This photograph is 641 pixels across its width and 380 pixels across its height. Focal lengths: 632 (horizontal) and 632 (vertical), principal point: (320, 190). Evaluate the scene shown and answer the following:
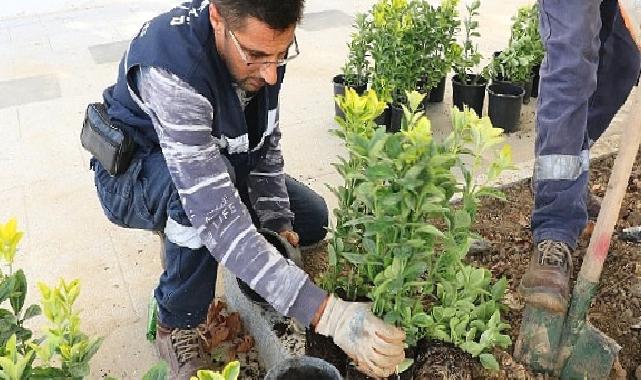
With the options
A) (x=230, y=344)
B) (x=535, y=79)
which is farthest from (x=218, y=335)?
(x=535, y=79)

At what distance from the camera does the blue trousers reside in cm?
210

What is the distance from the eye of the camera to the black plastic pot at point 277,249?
79.7 inches

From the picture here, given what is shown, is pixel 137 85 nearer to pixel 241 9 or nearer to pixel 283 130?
pixel 241 9

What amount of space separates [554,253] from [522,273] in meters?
0.22

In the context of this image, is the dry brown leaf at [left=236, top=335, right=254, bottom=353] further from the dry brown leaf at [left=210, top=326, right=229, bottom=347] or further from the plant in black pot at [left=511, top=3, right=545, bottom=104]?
the plant in black pot at [left=511, top=3, right=545, bottom=104]

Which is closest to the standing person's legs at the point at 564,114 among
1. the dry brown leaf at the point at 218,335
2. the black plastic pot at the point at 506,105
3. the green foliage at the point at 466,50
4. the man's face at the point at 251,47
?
the man's face at the point at 251,47

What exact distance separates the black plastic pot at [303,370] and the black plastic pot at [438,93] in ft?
9.03

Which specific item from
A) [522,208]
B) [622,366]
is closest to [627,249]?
[522,208]

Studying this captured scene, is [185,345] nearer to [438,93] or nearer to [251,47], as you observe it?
[251,47]

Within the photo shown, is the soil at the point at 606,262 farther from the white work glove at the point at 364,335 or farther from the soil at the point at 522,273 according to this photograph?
the white work glove at the point at 364,335

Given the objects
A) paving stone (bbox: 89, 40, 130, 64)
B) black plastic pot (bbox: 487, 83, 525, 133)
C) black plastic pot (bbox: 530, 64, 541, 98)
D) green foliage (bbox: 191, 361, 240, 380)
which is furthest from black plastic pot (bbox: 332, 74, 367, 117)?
green foliage (bbox: 191, 361, 240, 380)

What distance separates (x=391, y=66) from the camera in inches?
135

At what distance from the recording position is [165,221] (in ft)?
6.57

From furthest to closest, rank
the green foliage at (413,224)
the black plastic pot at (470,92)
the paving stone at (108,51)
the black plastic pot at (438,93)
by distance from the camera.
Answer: the paving stone at (108,51) → the black plastic pot at (438,93) → the black plastic pot at (470,92) → the green foliage at (413,224)
